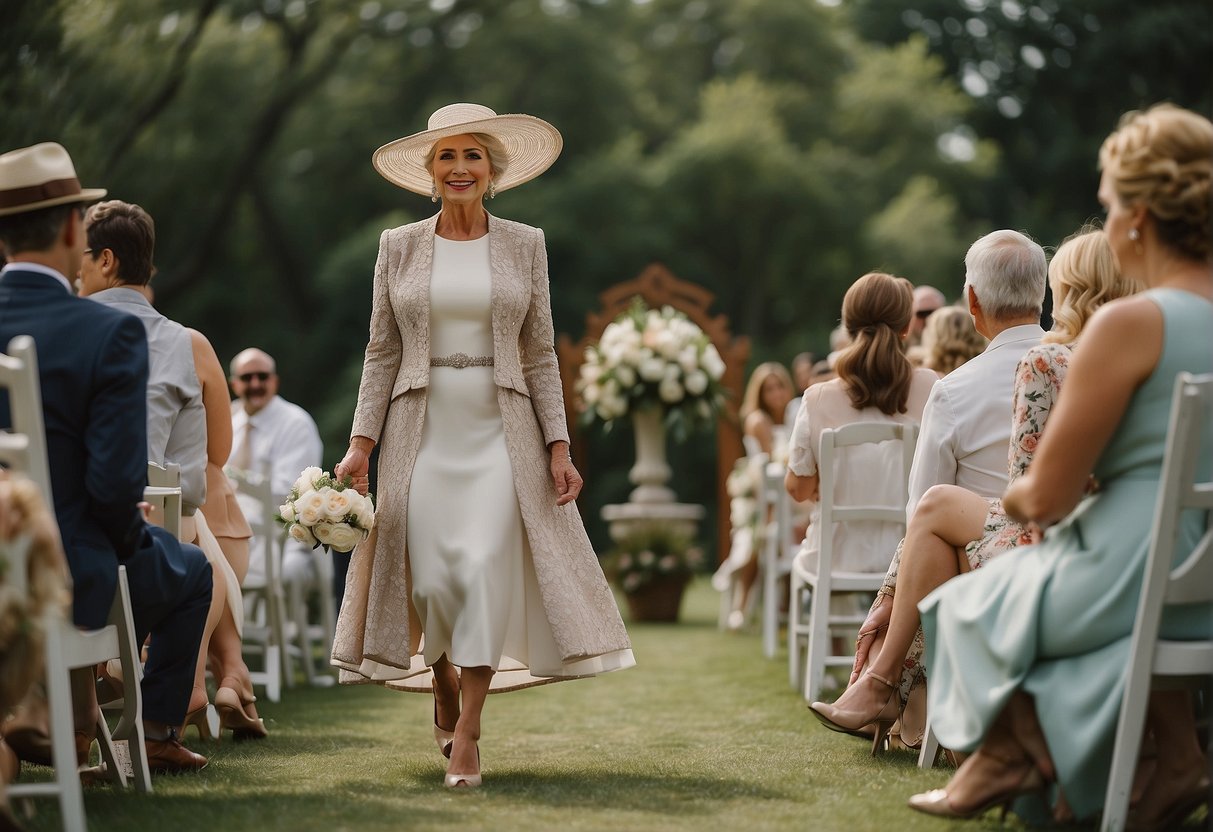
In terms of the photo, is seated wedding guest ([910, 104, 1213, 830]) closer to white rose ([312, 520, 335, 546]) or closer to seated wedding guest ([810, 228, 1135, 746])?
seated wedding guest ([810, 228, 1135, 746])

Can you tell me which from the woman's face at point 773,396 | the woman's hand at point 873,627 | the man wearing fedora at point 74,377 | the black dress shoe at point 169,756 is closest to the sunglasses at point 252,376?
the black dress shoe at point 169,756

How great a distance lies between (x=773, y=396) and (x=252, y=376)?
486 cm

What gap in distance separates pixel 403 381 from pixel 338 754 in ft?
5.11

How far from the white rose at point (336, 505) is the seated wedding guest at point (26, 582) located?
60.2 inches

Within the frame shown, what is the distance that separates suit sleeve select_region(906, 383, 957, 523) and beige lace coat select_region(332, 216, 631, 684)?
117 centimetres

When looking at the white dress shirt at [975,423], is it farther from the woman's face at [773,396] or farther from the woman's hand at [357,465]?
the woman's face at [773,396]

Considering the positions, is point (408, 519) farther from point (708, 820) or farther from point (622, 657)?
point (708, 820)

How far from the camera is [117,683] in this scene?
5.43 meters

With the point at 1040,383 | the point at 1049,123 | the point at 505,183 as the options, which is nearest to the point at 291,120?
the point at 1049,123

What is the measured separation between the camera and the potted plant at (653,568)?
13320 mm

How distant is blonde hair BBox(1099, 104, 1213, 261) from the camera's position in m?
3.69

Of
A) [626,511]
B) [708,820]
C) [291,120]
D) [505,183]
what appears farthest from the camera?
[291,120]

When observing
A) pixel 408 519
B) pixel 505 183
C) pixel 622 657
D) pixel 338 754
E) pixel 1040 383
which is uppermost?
pixel 505 183

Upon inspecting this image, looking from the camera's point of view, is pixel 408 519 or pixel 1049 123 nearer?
pixel 408 519
